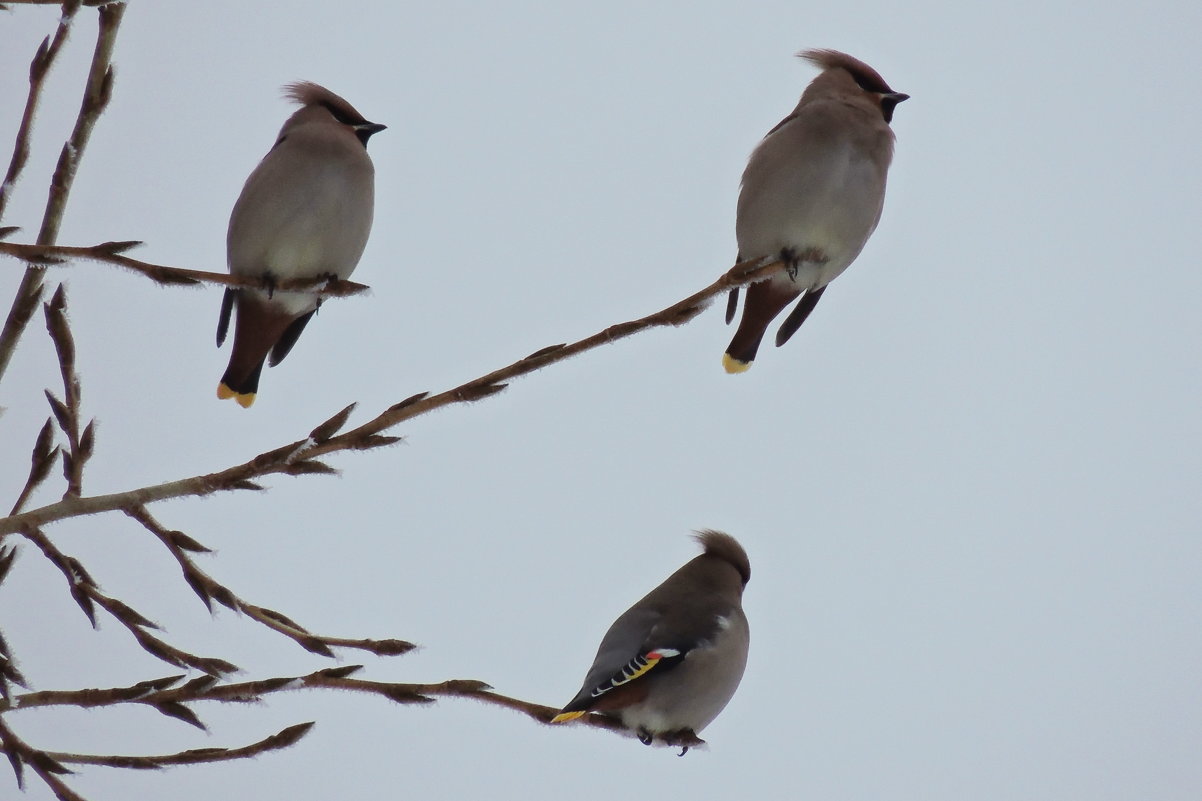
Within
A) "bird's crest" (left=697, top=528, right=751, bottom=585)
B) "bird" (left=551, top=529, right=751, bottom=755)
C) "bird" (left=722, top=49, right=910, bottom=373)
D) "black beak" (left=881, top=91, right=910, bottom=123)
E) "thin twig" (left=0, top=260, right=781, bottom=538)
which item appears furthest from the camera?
"bird's crest" (left=697, top=528, right=751, bottom=585)

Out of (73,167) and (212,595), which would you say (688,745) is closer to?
(212,595)

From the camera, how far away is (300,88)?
430 cm

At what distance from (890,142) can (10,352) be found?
9.20 feet

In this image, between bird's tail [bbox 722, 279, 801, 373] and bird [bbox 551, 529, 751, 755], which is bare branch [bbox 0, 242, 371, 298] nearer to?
bird [bbox 551, 529, 751, 755]

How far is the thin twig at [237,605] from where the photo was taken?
1.65 m

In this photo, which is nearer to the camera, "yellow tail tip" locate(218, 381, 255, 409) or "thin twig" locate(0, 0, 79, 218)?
"thin twig" locate(0, 0, 79, 218)

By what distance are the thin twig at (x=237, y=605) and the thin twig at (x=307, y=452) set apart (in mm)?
44

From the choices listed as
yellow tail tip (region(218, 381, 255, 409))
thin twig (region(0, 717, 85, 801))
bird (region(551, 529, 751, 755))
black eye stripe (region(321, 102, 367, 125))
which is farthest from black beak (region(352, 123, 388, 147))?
thin twig (region(0, 717, 85, 801))

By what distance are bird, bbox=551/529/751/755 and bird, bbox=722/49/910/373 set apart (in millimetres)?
745

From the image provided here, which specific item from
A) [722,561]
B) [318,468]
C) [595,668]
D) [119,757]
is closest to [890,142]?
[722,561]

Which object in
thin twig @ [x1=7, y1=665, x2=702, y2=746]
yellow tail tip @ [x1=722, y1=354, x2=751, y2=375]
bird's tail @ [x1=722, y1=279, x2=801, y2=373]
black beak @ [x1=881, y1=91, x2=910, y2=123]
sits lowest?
thin twig @ [x1=7, y1=665, x2=702, y2=746]

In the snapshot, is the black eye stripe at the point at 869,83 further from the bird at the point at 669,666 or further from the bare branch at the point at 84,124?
the bare branch at the point at 84,124

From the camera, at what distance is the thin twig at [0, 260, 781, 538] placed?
1.60 metres

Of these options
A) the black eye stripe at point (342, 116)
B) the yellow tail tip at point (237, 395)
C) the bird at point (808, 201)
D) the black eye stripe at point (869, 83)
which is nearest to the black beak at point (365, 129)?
the black eye stripe at point (342, 116)
